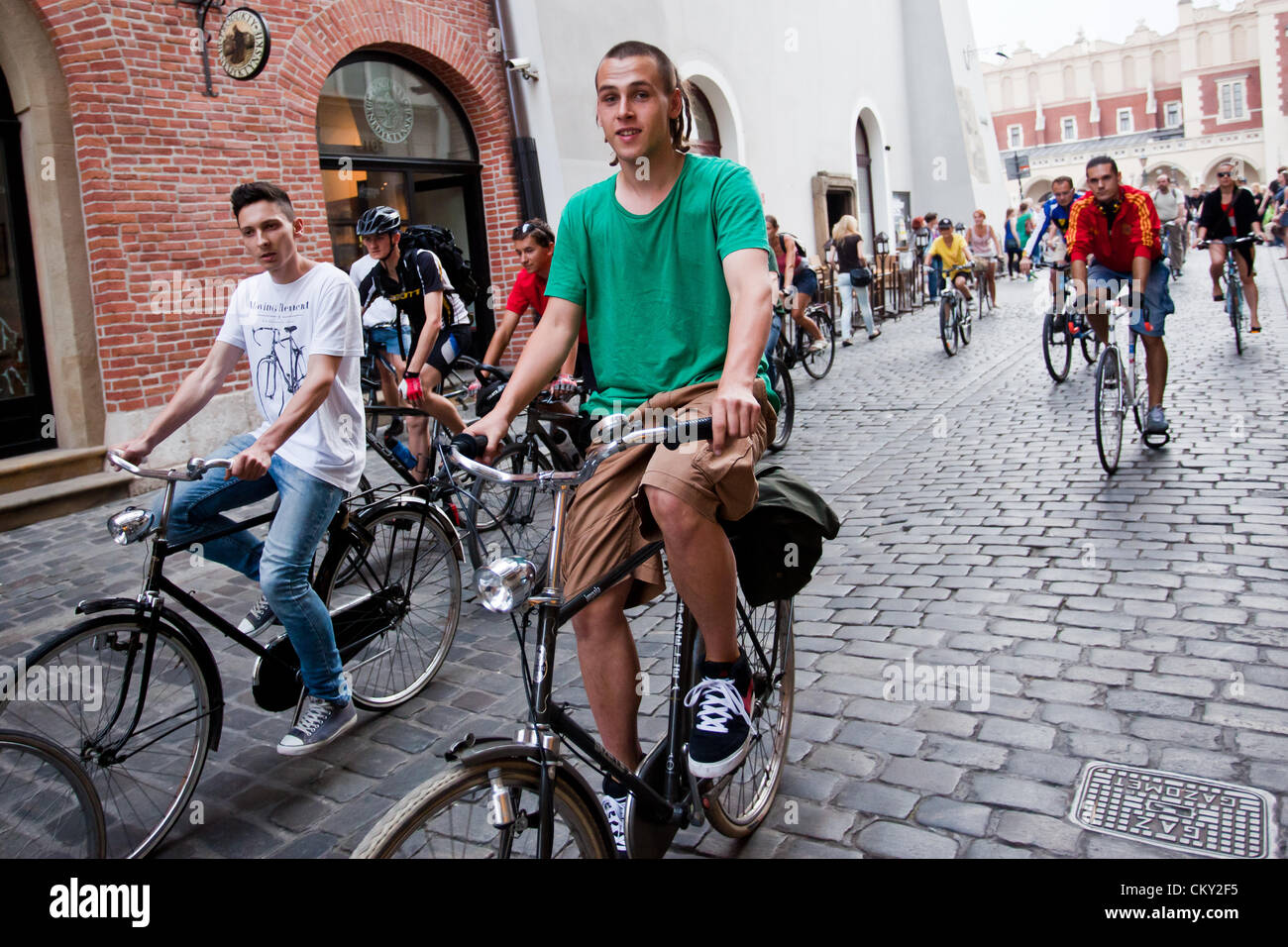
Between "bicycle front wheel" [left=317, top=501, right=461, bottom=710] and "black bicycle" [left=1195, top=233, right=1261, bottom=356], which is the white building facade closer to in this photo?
"black bicycle" [left=1195, top=233, right=1261, bottom=356]

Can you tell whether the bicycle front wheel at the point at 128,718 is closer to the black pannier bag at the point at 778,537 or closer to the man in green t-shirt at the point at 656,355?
the man in green t-shirt at the point at 656,355

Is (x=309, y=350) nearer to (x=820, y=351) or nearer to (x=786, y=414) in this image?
(x=786, y=414)

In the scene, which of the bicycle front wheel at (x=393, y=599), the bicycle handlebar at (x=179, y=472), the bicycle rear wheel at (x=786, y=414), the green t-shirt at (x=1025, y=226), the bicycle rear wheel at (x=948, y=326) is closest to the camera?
the bicycle handlebar at (x=179, y=472)

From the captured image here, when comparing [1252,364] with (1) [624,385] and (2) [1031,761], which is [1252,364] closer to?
(2) [1031,761]

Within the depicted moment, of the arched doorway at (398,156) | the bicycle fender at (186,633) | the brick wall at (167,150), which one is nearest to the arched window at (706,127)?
the arched doorway at (398,156)

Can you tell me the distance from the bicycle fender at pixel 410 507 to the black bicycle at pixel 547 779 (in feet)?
5.97

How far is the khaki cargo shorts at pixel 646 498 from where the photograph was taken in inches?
86.4

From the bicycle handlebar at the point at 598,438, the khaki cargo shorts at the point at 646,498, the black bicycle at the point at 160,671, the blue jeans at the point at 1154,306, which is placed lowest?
the black bicycle at the point at 160,671

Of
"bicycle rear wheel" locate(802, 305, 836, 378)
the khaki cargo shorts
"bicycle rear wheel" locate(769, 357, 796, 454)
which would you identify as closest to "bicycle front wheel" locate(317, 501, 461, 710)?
the khaki cargo shorts

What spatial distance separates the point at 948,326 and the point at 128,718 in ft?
39.2

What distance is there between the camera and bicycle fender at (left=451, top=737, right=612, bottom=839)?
1813 millimetres
